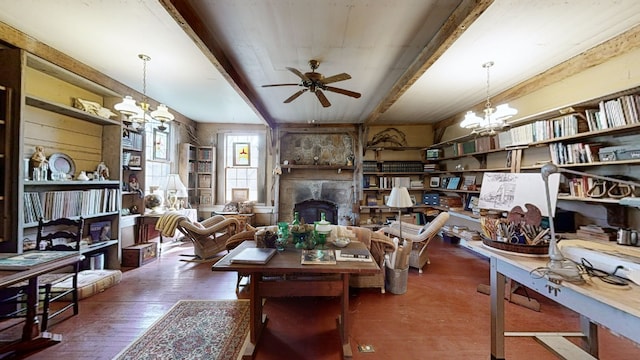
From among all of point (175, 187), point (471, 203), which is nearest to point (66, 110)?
point (175, 187)

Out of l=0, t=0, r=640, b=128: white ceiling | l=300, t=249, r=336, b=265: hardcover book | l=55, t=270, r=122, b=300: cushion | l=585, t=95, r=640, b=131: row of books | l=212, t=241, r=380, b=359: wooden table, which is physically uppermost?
l=0, t=0, r=640, b=128: white ceiling

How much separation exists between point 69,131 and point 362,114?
4.74m

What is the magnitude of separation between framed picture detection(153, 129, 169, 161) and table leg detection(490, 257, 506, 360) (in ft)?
17.9

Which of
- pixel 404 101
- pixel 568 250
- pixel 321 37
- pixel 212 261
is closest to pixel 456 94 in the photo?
pixel 404 101

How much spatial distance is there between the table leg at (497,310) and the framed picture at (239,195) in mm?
5496

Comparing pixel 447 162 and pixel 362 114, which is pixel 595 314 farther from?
pixel 447 162

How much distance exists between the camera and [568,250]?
1.42 meters

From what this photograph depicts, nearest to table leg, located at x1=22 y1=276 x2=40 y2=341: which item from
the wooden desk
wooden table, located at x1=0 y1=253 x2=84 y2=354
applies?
wooden table, located at x1=0 y1=253 x2=84 y2=354

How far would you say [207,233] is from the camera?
383 cm

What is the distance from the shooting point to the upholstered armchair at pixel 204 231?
3738 millimetres

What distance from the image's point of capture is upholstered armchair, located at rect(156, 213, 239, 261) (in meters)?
3.74

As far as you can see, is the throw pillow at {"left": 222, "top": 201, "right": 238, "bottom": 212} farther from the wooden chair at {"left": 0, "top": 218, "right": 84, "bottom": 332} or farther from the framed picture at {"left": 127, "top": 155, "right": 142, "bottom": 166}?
the wooden chair at {"left": 0, "top": 218, "right": 84, "bottom": 332}

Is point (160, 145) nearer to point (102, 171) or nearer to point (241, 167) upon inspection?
point (102, 171)

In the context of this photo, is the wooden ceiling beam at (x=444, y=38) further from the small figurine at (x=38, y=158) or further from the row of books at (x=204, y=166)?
the row of books at (x=204, y=166)
